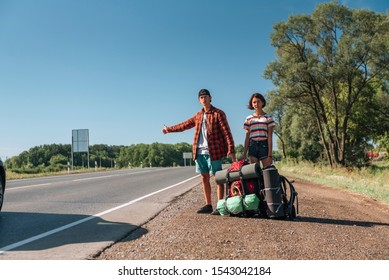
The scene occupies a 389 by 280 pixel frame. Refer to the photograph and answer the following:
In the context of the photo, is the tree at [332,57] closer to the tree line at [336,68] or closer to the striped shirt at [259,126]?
the tree line at [336,68]

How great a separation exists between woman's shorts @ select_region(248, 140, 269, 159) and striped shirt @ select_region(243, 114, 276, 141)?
0.22ft

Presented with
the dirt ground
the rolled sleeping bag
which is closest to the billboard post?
the dirt ground

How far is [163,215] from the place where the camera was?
7121 mm

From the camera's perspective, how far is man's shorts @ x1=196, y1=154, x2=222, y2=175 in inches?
265

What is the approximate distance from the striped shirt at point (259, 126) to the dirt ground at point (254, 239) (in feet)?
4.29

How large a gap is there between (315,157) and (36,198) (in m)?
48.2

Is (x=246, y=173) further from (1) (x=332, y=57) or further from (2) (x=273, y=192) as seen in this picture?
(1) (x=332, y=57)

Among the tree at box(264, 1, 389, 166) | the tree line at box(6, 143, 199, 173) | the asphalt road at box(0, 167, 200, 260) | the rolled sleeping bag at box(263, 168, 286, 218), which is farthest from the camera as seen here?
the tree line at box(6, 143, 199, 173)

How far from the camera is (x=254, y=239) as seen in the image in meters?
4.78

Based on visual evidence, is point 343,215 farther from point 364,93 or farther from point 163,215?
point 364,93

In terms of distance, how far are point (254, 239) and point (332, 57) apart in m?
28.7

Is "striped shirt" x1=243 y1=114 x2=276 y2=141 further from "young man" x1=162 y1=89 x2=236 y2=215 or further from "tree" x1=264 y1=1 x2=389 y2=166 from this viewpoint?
"tree" x1=264 y1=1 x2=389 y2=166

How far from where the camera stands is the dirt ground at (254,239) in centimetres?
410

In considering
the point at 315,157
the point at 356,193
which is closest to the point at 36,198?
the point at 356,193
